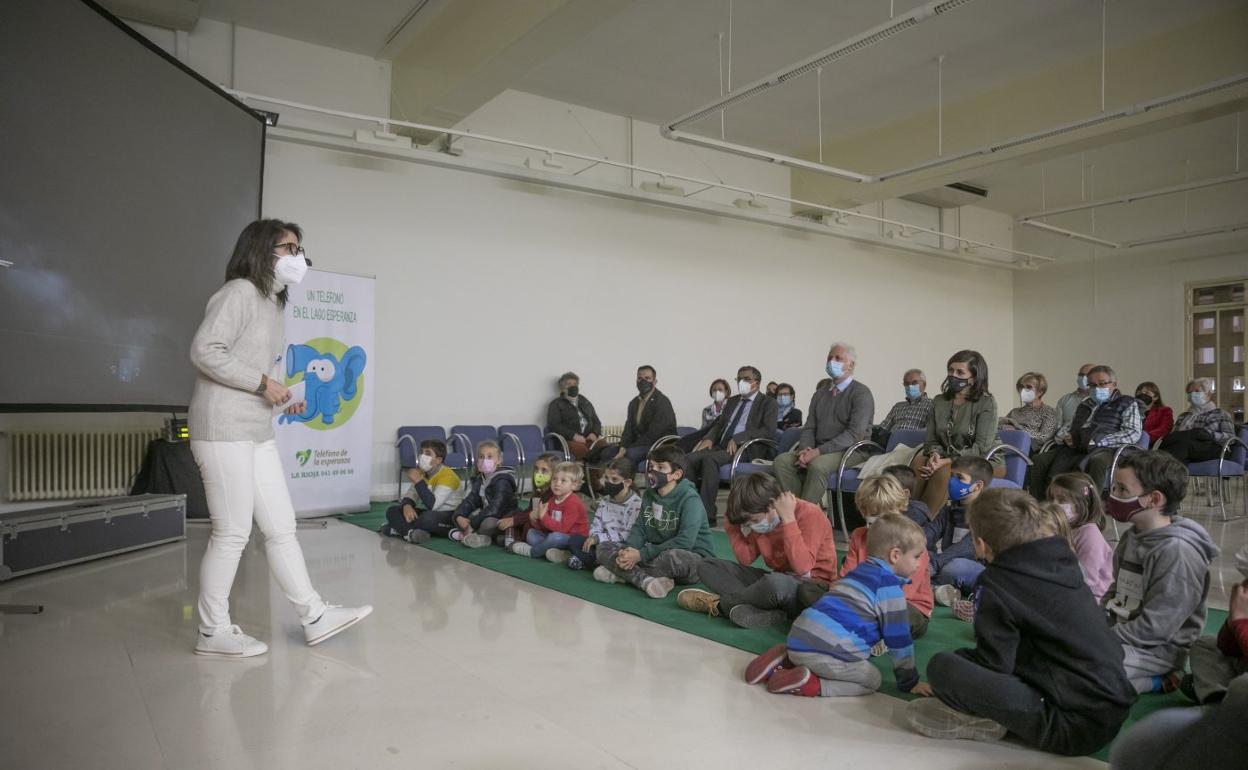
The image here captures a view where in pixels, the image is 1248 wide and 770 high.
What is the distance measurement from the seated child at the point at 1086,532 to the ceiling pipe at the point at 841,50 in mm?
3071

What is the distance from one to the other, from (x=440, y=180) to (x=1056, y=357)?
33.0 feet

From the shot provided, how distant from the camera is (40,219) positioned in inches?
153

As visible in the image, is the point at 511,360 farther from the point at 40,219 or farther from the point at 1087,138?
the point at 1087,138

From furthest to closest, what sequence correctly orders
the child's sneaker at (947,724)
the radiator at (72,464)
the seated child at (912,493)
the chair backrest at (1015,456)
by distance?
the radiator at (72,464) → the chair backrest at (1015,456) → the seated child at (912,493) → the child's sneaker at (947,724)

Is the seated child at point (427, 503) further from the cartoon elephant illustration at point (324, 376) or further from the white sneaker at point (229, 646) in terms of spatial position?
the white sneaker at point (229, 646)

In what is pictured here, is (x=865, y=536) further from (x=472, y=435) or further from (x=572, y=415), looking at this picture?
(x=572, y=415)

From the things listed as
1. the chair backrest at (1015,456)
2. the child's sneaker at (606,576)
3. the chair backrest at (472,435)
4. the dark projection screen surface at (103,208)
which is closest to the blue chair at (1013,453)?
the chair backrest at (1015,456)

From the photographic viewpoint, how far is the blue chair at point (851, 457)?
5.12 metres

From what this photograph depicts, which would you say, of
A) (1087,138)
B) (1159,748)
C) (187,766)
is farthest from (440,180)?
(1159,748)

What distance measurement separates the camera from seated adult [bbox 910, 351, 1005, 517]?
4.73 m

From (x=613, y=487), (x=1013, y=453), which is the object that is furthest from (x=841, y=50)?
(x=613, y=487)

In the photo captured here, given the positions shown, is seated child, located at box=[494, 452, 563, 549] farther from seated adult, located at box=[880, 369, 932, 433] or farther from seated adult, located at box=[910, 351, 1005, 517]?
seated adult, located at box=[880, 369, 932, 433]

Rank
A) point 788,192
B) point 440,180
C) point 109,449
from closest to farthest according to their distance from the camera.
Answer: point 109,449
point 440,180
point 788,192

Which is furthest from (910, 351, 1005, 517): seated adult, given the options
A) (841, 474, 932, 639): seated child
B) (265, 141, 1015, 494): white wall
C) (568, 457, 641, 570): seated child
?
(265, 141, 1015, 494): white wall
